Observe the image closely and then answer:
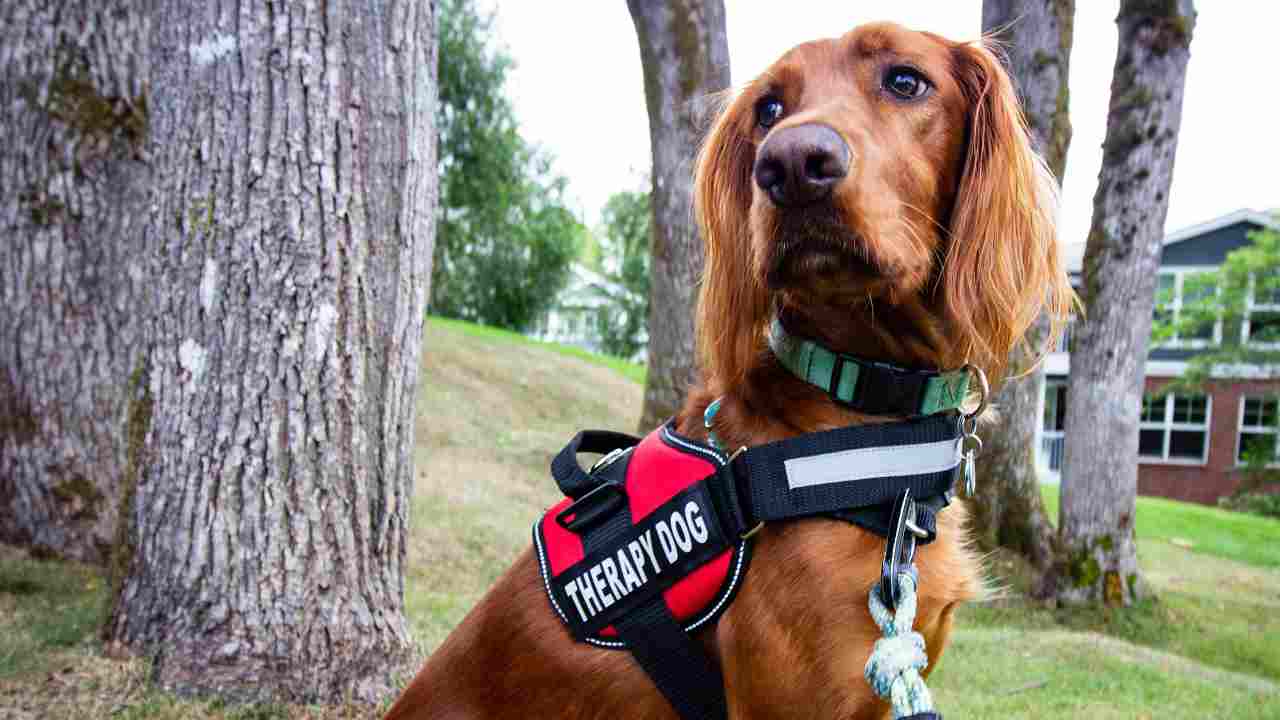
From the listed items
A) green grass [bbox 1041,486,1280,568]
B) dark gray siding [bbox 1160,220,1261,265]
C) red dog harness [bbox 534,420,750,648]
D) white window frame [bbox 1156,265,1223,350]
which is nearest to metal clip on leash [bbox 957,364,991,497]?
red dog harness [bbox 534,420,750,648]

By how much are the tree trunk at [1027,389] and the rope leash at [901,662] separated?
4842 millimetres

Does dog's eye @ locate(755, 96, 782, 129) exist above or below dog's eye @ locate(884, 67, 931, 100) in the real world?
below

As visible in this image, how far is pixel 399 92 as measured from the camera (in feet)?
9.61

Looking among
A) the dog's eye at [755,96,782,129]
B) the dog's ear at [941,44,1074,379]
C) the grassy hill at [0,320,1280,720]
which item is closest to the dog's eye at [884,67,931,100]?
the dog's ear at [941,44,1074,379]

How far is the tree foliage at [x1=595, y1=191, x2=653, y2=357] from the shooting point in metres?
36.3

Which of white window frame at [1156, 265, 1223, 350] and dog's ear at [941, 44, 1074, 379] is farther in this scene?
white window frame at [1156, 265, 1223, 350]

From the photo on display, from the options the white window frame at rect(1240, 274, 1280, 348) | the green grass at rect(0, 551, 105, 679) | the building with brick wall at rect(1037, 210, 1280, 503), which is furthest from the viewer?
the building with brick wall at rect(1037, 210, 1280, 503)

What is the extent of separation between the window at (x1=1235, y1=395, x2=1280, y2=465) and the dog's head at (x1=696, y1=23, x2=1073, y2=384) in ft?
89.2

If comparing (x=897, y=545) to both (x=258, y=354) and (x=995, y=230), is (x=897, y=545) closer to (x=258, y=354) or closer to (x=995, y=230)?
(x=995, y=230)

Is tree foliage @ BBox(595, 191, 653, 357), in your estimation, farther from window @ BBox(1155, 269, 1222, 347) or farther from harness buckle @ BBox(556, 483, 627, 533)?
harness buckle @ BBox(556, 483, 627, 533)

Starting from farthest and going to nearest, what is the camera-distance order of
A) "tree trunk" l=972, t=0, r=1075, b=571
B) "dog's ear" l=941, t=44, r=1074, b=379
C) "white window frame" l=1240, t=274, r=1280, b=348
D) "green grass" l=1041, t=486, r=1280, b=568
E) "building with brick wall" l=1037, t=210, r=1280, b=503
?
"building with brick wall" l=1037, t=210, r=1280, b=503, "white window frame" l=1240, t=274, r=1280, b=348, "green grass" l=1041, t=486, r=1280, b=568, "tree trunk" l=972, t=0, r=1075, b=571, "dog's ear" l=941, t=44, r=1074, b=379

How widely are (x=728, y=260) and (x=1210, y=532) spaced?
44.6ft

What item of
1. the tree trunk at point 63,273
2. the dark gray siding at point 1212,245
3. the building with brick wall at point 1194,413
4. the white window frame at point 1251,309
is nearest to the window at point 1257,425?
the building with brick wall at point 1194,413

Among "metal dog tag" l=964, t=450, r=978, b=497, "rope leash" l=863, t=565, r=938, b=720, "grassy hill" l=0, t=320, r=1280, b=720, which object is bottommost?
"grassy hill" l=0, t=320, r=1280, b=720
